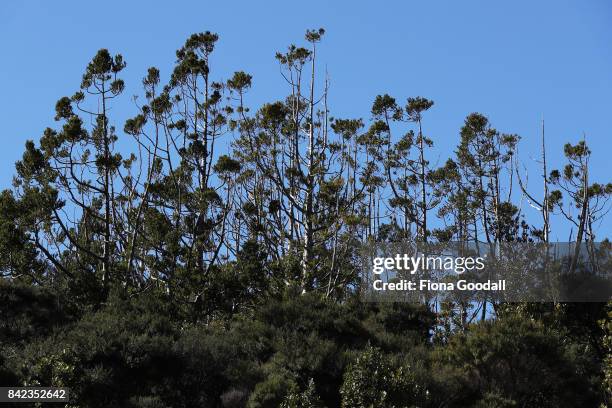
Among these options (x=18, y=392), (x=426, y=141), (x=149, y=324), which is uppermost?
(x=426, y=141)

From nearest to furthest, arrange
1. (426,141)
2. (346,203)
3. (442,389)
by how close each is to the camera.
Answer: (442,389)
(346,203)
(426,141)

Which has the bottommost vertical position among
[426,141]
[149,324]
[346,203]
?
[149,324]

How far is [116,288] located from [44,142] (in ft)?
16.9

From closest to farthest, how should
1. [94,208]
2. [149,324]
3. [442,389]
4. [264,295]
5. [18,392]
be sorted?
[18,392] < [442,389] < [149,324] < [264,295] < [94,208]

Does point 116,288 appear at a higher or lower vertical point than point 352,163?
lower

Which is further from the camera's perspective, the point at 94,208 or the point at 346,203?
the point at 94,208

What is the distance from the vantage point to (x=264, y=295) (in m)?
24.5

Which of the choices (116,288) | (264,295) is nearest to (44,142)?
(116,288)

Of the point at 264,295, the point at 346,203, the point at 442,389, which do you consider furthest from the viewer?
the point at 346,203

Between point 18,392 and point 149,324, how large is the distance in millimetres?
3869

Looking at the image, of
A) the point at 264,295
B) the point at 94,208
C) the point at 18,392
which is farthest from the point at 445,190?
the point at 18,392

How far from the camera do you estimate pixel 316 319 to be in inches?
758

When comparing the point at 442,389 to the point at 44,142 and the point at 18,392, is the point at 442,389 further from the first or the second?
the point at 44,142

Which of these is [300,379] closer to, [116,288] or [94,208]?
[116,288]
